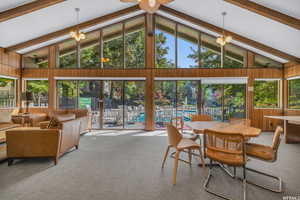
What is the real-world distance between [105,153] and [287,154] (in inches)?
168

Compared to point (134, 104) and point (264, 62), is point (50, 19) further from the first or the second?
point (264, 62)

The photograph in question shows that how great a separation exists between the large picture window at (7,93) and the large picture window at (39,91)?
0.57 m

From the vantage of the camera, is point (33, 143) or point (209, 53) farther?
point (209, 53)

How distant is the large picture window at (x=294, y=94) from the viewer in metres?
5.66

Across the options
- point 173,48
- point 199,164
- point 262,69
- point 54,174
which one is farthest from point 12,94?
point 262,69

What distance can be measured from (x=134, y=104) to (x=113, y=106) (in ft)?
2.95

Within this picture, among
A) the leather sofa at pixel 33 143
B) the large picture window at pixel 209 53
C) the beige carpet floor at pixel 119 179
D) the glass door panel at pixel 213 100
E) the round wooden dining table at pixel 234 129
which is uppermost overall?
the large picture window at pixel 209 53

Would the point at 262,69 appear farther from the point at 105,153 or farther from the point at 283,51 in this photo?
the point at 105,153

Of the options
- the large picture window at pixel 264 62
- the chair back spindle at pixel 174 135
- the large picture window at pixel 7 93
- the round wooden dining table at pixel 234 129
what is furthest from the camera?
the large picture window at pixel 264 62

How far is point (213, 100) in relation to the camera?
21.4 feet

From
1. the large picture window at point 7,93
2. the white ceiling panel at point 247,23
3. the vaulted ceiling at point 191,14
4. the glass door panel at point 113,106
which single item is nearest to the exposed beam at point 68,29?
the vaulted ceiling at point 191,14

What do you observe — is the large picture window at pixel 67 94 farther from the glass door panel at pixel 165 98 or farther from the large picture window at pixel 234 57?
the large picture window at pixel 234 57

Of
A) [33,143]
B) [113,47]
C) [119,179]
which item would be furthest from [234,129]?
[113,47]

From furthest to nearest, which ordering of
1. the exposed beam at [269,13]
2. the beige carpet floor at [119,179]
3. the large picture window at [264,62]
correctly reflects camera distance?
the large picture window at [264,62] < the exposed beam at [269,13] < the beige carpet floor at [119,179]
